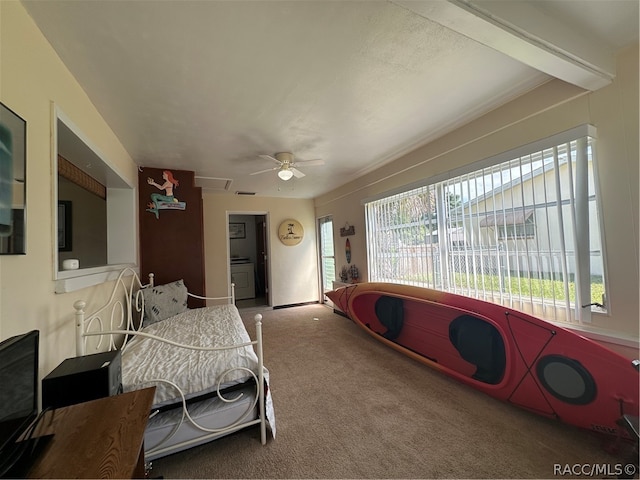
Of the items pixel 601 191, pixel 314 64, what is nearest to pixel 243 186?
pixel 314 64

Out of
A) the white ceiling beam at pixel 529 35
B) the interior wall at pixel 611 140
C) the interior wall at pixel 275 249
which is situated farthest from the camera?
the interior wall at pixel 275 249

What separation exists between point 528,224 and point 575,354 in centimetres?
92

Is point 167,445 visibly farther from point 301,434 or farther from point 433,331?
point 433,331

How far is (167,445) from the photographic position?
1.41 m

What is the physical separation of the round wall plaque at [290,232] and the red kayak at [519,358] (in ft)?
9.81

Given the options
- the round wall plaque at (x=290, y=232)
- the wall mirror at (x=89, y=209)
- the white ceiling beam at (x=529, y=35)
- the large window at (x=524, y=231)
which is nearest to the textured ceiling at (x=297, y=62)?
the white ceiling beam at (x=529, y=35)

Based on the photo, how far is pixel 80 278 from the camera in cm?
143

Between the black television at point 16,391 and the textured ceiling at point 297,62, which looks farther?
the textured ceiling at point 297,62

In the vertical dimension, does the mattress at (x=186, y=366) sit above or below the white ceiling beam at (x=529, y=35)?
below

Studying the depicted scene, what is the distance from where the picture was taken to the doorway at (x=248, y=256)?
6.13 metres

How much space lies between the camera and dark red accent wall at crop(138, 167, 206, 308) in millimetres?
3154

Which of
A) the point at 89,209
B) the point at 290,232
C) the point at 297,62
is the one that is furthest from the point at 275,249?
the point at 297,62

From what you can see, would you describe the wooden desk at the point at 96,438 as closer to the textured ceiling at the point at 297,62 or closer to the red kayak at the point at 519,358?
the textured ceiling at the point at 297,62

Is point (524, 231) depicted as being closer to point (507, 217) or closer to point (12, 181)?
point (507, 217)
